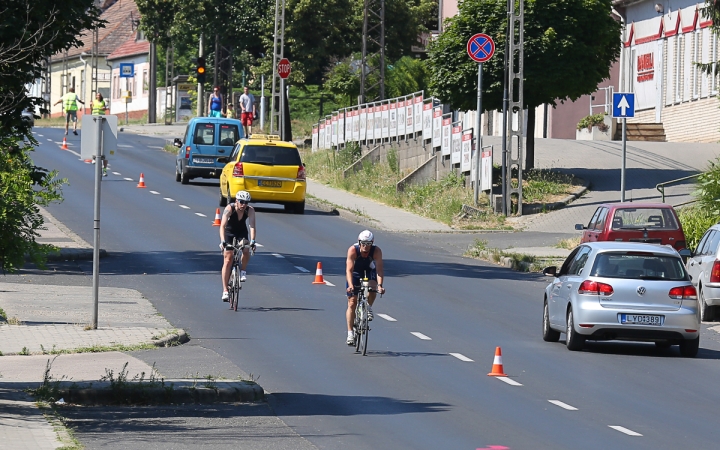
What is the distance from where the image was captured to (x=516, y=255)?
28.8 meters

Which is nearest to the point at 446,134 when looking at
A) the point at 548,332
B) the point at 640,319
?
the point at 548,332

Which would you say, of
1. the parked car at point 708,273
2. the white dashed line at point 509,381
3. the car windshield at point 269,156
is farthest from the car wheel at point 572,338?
the car windshield at point 269,156

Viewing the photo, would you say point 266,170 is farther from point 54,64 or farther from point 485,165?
point 54,64

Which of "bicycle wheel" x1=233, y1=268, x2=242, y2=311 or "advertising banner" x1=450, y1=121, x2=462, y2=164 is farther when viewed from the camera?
"advertising banner" x1=450, y1=121, x2=462, y2=164

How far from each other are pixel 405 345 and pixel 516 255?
11.3 meters

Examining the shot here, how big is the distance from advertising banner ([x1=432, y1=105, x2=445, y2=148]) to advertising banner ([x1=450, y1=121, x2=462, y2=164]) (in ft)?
4.84

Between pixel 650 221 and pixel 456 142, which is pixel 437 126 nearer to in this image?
pixel 456 142

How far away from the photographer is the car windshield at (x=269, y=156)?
36469 millimetres

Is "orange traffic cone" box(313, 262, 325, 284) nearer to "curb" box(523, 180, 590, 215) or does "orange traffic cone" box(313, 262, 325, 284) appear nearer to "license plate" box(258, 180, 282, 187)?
"license plate" box(258, 180, 282, 187)

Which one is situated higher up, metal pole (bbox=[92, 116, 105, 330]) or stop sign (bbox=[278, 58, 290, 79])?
stop sign (bbox=[278, 58, 290, 79])

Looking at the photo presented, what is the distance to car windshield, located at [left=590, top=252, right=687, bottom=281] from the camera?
1792 cm

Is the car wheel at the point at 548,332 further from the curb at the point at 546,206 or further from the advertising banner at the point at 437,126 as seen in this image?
the advertising banner at the point at 437,126

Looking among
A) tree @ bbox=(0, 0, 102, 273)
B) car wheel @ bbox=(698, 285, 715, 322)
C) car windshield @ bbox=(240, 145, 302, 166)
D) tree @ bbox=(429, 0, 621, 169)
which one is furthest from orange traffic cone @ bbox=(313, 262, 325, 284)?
tree @ bbox=(429, 0, 621, 169)

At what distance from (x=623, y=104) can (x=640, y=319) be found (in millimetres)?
11032
